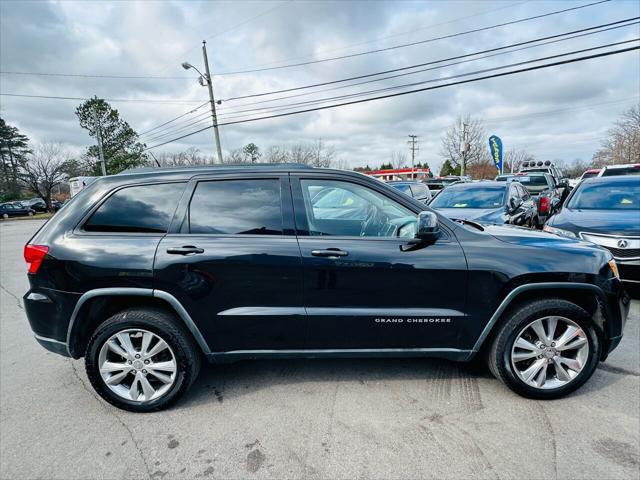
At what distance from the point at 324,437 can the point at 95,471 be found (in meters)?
1.41

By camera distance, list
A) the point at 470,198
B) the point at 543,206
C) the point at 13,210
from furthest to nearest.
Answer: the point at 13,210 → the point at 543,206 → the point at 470,198

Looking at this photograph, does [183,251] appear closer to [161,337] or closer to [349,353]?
[161,337]

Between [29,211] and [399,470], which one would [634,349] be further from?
[29,211]

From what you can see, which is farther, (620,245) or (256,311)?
(620,245)

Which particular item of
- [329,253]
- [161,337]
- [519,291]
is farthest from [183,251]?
[519,291]

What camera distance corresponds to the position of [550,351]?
2.48m

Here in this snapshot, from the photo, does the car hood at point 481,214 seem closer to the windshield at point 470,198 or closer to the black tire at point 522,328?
the windshield at point 470,198

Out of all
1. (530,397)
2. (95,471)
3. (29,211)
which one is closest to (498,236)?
(530,397)

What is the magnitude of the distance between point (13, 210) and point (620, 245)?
4636 cm

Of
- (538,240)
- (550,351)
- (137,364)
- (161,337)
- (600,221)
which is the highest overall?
(538,240)

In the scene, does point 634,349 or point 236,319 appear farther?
point 634,349

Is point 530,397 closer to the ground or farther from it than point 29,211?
closer to the ground

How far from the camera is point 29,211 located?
34906mm

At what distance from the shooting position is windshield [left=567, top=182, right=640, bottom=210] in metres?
5.34
